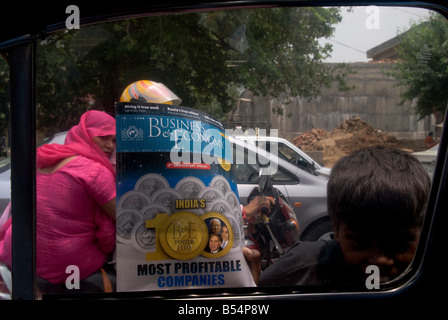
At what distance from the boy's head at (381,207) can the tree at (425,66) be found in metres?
0.20

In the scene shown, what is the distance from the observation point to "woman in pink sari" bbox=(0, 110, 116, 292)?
1.71 meters

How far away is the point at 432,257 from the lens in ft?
5.51

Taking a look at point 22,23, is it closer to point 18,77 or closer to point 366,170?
point 18,77

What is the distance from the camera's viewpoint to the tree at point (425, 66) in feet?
5.52

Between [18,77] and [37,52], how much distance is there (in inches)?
4.2

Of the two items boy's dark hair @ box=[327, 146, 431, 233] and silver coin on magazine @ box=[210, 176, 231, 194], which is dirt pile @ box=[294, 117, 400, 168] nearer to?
boy's dark hair @ box=[327, 146, 431, 233]

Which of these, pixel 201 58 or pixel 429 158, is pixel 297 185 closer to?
pixel 429 158

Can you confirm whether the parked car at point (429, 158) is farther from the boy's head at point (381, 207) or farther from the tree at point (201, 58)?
the tree at point (201, 58)

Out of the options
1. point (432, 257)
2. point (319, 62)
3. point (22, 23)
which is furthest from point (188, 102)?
point (432, 257)

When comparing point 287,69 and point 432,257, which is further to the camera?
point 287,69

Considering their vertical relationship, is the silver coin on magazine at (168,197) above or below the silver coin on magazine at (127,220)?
above

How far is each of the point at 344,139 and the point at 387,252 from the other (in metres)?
0.44

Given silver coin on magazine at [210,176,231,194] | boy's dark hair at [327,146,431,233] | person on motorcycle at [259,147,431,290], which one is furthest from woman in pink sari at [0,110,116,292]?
boy's dark hair at [327,146,431,233]

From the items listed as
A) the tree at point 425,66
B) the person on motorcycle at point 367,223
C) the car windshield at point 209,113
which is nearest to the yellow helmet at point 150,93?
the car windshield at point 209,113
